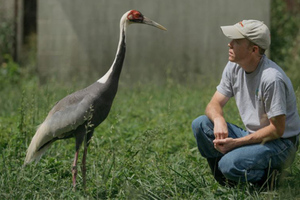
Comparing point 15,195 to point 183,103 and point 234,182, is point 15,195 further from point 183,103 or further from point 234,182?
point 183,103

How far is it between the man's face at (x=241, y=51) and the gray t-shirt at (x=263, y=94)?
0.48 ft

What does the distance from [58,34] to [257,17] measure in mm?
3669

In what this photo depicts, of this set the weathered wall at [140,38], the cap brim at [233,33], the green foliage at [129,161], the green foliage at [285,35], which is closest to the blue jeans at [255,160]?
the green foliage at [129,161]

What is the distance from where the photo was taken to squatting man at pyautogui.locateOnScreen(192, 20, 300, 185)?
13.0ft

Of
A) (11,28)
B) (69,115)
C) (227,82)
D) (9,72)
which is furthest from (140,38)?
(227,82)

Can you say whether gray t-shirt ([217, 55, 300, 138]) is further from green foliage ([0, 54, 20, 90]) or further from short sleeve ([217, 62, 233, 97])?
green foliage ([0, 54, 20, 90])

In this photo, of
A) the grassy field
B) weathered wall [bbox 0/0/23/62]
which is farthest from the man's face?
weathered wall [bbox 0/0/23/62]

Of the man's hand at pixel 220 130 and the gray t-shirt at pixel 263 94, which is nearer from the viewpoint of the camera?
the gray t-shirt at pixel 263 94

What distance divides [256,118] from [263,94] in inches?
8.3

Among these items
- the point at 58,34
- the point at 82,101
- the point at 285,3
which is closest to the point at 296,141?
the point at 82,101

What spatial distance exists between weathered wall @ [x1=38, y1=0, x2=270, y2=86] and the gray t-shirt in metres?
5.65

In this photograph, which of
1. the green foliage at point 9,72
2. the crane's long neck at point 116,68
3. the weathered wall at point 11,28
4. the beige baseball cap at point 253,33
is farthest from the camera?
the weathered wall at point 11,28

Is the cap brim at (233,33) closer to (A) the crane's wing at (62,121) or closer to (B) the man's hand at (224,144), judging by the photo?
(B) the man's hand at (224,144)

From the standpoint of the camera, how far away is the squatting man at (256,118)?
3.95 meters
